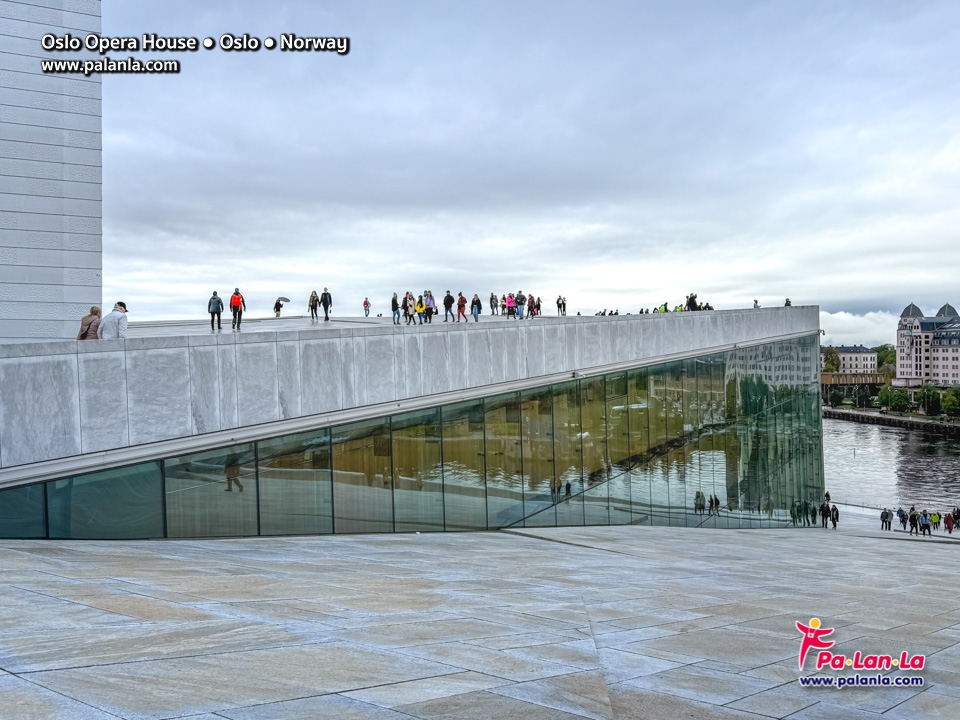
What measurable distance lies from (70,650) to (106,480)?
962 cm

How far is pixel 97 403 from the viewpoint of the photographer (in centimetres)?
1420

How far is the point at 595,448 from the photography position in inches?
1065

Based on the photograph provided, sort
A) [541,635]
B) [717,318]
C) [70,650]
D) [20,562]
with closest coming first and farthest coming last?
[70,650] < [541,635] < [20,562] < [717,318]

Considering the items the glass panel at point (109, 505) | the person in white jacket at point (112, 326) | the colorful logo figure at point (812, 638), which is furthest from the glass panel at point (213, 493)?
the colorful logo figure at point (812, 638)

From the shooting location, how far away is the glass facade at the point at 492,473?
1555 centimetres

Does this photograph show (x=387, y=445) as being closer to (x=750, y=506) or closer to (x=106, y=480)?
(x=106, y=480)

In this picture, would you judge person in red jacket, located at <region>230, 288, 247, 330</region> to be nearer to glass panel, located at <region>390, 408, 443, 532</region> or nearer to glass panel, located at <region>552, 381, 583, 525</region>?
glass panel, located at <region>390, 408, 443, 532</region>

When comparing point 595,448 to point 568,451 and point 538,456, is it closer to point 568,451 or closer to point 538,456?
point 568,451

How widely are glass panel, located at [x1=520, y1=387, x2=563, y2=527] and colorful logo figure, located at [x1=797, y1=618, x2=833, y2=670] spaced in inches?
593

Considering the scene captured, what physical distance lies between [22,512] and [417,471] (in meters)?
9.37

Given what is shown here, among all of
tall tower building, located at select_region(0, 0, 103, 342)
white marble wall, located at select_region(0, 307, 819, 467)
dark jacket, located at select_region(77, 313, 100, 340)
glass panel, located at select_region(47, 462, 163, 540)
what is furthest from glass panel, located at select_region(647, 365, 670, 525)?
dark jacket, located at select_region(77, 313, 100, 340)

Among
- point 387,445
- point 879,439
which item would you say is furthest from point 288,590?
point 879,439

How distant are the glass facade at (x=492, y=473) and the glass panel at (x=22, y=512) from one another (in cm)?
2

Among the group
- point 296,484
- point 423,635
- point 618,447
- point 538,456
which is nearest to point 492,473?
point 538,456
